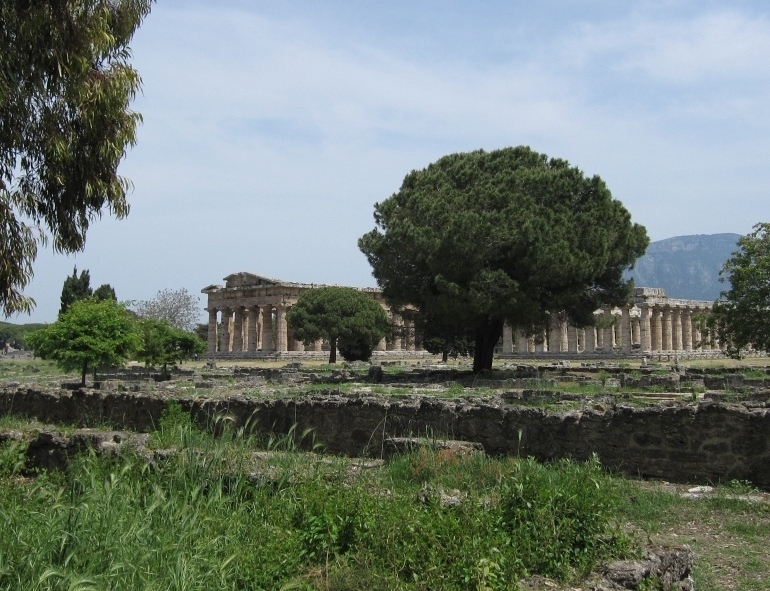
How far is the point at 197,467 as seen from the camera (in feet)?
24.0

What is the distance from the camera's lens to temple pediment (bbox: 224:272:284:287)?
303ft

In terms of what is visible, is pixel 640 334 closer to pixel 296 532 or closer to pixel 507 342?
pixel 507 342

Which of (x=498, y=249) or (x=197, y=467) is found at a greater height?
(x=498, y=249)

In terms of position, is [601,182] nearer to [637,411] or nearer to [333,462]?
Answer: [637,411]

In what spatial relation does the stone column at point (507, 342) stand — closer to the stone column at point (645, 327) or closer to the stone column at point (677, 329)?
the stone column at point (645, 327)

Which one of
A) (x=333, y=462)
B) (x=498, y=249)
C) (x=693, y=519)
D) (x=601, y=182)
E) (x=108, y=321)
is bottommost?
(x=693, y=519)

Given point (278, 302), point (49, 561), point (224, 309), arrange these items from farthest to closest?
1. point (224, 309)
2. point (278, 302)
3. point (49, 561)

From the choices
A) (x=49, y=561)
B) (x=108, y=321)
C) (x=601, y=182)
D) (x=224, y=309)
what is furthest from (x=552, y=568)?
(x=224, y=309)

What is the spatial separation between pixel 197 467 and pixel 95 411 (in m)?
11.2

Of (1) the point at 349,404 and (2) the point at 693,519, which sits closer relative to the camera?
(2) the point at 693,519

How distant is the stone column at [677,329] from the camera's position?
310 feet

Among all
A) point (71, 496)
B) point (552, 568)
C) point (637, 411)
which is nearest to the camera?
point (552, 568)

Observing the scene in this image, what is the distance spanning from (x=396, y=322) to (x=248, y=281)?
2106 cm

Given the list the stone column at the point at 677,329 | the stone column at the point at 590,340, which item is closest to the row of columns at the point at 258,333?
the stone column at the point at 590,340
